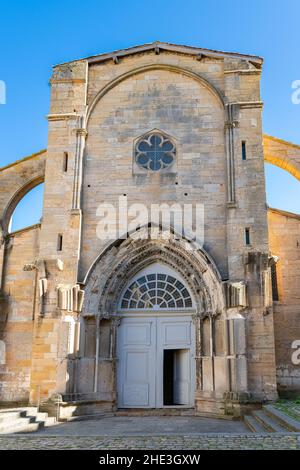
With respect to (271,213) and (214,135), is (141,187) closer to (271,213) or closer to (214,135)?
(214,135)

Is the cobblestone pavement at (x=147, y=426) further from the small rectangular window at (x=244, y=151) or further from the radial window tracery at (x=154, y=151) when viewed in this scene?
the small rectangular window at (x=244, y=151)

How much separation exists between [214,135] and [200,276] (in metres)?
4.16

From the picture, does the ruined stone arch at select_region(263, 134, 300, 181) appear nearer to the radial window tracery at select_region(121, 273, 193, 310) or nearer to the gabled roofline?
the gabled roofline

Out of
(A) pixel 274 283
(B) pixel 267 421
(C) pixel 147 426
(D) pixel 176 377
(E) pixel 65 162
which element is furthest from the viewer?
(E) pixel 65 162

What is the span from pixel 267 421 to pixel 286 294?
493 centimetres

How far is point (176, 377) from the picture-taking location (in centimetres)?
1360

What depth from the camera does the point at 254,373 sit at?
1220 cm

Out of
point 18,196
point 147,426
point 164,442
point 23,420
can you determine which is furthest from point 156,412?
point 18,196

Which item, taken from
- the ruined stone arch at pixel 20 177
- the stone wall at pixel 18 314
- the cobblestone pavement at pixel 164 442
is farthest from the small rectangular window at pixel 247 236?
the ruined stone arch at pixel 20 177

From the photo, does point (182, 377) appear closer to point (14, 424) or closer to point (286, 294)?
point (286, 294)

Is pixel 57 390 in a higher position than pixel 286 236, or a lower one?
lower

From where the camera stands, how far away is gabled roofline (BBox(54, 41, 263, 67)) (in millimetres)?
14789
